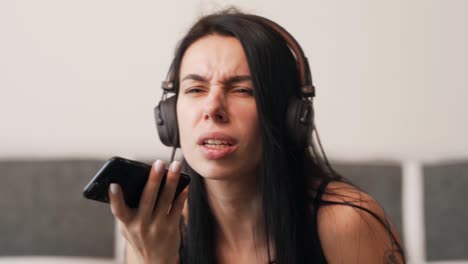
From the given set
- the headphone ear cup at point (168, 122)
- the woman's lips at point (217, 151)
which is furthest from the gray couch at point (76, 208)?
the woman's lips at point (217, 151)

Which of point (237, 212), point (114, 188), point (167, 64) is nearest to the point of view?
point (114, 188)

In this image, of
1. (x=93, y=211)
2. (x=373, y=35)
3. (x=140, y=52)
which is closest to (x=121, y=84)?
(x=140, y=52)

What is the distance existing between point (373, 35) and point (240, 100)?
1102 mm

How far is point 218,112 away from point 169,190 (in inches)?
7.0

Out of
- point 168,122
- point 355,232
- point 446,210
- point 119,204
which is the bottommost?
point 446,210

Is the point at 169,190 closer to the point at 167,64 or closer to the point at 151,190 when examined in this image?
the point at 151,190

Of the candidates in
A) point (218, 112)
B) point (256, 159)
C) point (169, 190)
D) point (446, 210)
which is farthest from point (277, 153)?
point (446, 210)

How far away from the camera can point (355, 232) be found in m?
1.16

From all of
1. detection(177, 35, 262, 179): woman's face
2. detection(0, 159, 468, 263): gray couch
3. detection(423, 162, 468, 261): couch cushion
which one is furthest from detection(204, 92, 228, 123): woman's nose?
detection(423, 162, 468, 261): couch cushion

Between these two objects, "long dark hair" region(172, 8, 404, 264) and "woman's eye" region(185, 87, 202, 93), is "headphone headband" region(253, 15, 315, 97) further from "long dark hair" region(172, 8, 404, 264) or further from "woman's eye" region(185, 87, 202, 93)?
"woman's eye" region(185, 87, 202, 93)

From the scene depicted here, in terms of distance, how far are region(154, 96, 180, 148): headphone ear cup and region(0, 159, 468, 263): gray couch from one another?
31.7 inches

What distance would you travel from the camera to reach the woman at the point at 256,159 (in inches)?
43.3

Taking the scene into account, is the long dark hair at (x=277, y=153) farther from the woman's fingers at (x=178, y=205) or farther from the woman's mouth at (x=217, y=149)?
the woman's fingers at (x=178, y=205)

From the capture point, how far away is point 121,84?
2129mm
